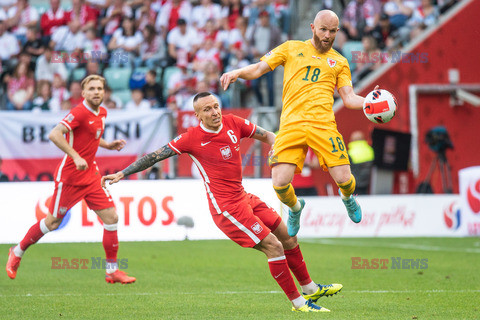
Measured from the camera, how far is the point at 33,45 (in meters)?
21.3

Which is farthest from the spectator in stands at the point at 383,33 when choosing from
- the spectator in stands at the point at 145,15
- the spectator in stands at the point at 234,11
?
the spectator in stands at the point at 145,15

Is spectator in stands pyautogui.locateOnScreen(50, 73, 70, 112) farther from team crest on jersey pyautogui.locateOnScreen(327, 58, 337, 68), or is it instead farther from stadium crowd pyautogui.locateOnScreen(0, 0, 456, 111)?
team crest on jersey pyautogui.locateOnScreen(327, 58, 337, 68)

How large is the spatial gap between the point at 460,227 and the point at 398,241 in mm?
1629

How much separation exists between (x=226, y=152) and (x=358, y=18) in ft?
43.2

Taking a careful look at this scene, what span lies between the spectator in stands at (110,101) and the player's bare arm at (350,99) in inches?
421

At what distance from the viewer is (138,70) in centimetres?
2025

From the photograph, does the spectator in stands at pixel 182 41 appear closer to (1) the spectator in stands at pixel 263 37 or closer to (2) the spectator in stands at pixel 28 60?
(1) the spectator in stands at pixel 263 37

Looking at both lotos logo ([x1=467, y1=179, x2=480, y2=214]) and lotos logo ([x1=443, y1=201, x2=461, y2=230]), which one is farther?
lotos logo ([x1=443, y1=201, x2=461, y2=230])

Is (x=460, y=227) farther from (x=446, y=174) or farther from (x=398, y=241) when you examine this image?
(x=446, y=174)

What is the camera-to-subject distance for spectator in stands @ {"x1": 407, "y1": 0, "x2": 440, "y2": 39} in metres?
20.6

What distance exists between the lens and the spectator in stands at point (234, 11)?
Answer: 21.2m

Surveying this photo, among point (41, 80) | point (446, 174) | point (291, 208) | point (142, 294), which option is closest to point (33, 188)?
point (41, 80)

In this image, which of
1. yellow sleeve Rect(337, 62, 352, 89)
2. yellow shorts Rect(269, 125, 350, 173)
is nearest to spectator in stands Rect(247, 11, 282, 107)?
yellow sleeve Rect(337, 62, 352, 89)

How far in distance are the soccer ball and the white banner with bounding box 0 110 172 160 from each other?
930 centimetres
